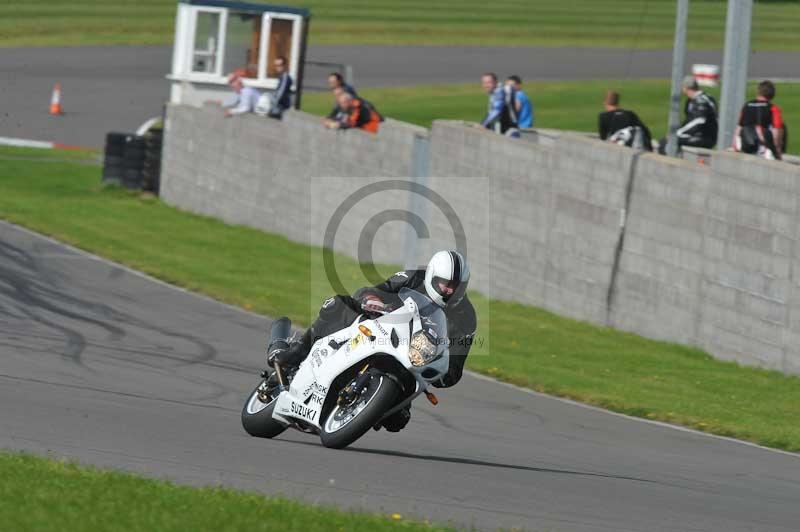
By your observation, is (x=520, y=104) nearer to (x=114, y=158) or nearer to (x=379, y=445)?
(x=114, y=158)

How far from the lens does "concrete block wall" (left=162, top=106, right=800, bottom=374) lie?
15539 mm

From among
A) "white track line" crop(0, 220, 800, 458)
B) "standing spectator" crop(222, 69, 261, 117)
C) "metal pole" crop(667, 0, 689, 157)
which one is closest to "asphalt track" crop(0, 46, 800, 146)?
"standing spectator" crop(222, 69, 261, 117)

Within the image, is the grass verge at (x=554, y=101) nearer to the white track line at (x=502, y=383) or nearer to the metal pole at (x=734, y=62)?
the white track line at (x=502, y=383)

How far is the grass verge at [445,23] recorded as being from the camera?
157ft

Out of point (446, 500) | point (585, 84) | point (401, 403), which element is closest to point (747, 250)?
point (401, 403)

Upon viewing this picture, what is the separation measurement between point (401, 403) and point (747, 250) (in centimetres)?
739

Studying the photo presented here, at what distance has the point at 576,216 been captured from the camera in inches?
736

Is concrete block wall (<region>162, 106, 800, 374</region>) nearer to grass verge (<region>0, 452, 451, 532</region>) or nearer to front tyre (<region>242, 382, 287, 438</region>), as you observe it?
front tyre (<region>242, 382, 287, 438</region>)

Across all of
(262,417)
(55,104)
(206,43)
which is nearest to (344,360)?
(262,417)

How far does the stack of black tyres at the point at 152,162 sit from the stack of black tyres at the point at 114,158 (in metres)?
0.41

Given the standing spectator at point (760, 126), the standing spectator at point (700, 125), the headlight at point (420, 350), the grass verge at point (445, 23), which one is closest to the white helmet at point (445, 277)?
the headlight at point (420, 350)

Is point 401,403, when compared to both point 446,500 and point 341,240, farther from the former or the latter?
point 341,240

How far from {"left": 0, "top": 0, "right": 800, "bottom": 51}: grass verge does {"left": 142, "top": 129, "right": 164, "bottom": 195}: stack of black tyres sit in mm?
18479

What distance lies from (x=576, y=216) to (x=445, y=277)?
967 centimetres
